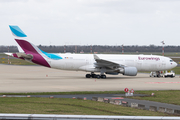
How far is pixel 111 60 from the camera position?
4512 centimetres

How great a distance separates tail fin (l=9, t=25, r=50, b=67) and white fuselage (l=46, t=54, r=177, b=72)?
123 centimetres

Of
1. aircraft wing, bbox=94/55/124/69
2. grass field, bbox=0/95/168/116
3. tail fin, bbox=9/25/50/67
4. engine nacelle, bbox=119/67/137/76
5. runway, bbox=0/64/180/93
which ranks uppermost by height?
tail fin, bbox=9/25/50/67

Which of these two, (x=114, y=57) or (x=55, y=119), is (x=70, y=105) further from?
(x=114, y=57)

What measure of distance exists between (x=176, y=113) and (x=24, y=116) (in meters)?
9.70

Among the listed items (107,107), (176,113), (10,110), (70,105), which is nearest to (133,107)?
(107,107)

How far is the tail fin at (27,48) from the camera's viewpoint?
136 ft

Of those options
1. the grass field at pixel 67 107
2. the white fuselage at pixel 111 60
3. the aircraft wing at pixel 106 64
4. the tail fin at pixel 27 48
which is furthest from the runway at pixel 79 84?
the grass field at pixel 67 107

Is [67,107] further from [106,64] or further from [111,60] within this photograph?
[111,60]

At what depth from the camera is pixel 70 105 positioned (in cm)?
2014

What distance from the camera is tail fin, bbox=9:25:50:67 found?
41531mm

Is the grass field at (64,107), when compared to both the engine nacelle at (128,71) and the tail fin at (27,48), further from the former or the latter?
the engine nacelle at (128,71)

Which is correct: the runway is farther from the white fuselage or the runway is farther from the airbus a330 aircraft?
the white fuselage
